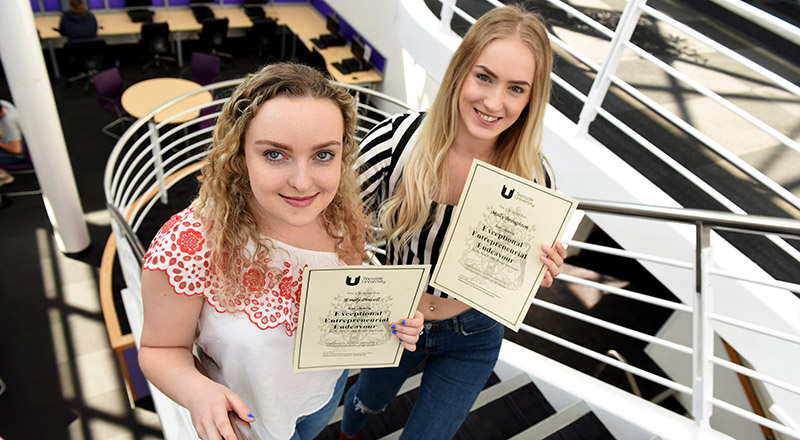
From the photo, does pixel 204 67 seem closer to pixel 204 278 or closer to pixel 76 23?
pixel 76 23

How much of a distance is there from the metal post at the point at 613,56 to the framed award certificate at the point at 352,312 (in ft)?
6.39

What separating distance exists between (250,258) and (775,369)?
7.91 ft

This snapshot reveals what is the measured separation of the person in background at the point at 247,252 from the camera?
1.11m

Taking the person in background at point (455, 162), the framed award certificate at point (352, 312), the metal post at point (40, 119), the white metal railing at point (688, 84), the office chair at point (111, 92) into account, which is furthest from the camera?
the office chair at point (111, 92)

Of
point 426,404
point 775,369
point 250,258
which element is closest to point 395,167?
point 250,258

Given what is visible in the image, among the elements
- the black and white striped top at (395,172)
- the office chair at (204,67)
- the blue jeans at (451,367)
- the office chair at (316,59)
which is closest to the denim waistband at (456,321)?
the blue jeans at (451,367)

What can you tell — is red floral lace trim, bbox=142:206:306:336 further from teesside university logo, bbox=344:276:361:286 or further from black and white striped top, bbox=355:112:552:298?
black and white striped top, bbox=355:112:552:298

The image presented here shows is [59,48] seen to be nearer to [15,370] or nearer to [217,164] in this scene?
[15,370]

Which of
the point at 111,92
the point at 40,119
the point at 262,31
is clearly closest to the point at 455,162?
the point at 40,119

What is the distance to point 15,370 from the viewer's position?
4145 millimetres

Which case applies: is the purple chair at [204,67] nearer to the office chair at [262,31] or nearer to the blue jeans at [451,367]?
the office chair at [262,31]

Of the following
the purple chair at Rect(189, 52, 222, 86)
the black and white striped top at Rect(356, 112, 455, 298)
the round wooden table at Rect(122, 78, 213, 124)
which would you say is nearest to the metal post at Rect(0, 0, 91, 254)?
the round wooden table at Rect(122, 78, 213, 124)

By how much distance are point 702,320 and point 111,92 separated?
6.87 m

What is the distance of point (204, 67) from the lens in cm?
740
